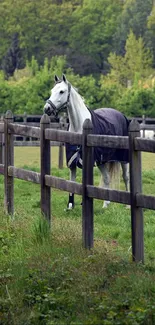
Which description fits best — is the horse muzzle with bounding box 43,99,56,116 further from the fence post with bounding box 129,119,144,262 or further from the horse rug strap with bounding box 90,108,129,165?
the fence post with bounding box 129,119,144,262

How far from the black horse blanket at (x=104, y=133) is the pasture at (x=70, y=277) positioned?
2.41 metres

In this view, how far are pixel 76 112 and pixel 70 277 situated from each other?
6344 millimetres

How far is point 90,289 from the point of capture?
7688 millimetres

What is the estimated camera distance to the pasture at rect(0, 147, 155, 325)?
7.04m

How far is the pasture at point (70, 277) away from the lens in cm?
704

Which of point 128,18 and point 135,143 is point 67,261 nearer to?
point 135,143

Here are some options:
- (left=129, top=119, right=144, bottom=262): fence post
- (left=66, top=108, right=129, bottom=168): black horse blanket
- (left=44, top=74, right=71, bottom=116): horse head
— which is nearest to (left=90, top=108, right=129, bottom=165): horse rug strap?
(left=66, top=108, right=129, bottom=168): black horse blanket

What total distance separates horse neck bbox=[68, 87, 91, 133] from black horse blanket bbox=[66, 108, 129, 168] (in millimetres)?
Result: 182

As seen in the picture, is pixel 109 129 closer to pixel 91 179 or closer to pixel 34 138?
Result: pixel 91 179

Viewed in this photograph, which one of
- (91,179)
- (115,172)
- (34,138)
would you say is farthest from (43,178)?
(34,138)

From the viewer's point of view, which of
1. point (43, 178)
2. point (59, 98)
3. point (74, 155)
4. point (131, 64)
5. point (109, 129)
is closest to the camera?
point (43, 178)

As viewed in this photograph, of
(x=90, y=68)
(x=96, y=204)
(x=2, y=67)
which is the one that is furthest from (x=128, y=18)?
(x=96, y=204)

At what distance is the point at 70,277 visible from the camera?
26.1 feet

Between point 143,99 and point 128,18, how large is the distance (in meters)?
57.2
